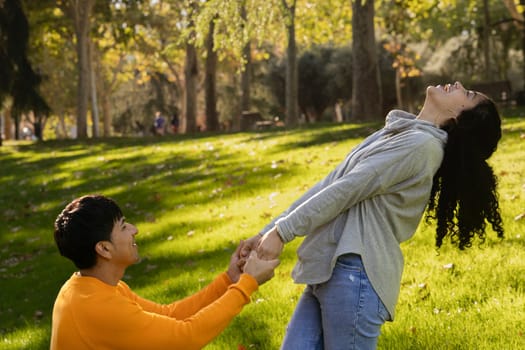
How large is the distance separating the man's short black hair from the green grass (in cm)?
245

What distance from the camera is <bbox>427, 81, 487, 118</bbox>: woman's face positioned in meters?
3.56

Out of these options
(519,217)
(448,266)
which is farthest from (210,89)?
(448,266)

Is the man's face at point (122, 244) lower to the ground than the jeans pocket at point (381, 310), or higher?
higher

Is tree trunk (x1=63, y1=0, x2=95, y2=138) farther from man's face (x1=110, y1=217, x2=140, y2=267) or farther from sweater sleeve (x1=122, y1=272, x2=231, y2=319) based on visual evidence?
man's face (x1=110, y1=217, x2=140, y2=267)

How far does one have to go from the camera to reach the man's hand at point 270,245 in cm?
344

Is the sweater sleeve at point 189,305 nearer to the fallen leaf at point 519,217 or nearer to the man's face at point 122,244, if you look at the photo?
the man's face at point 122,244

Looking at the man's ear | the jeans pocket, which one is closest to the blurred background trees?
the man's ear

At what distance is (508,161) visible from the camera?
1106cm

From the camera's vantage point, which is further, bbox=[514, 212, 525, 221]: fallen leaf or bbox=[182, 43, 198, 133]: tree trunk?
bbox=[182, 43, 198, 133]: tree trunk

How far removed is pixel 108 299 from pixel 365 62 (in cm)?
1849

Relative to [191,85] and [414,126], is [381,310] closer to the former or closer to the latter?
[414,126]

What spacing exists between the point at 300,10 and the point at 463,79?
68.3 feet

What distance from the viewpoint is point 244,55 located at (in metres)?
13.5

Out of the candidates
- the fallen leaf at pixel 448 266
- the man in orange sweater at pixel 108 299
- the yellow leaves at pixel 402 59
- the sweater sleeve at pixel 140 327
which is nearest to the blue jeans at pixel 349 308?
the man in orange sweater at pixel 108 299
